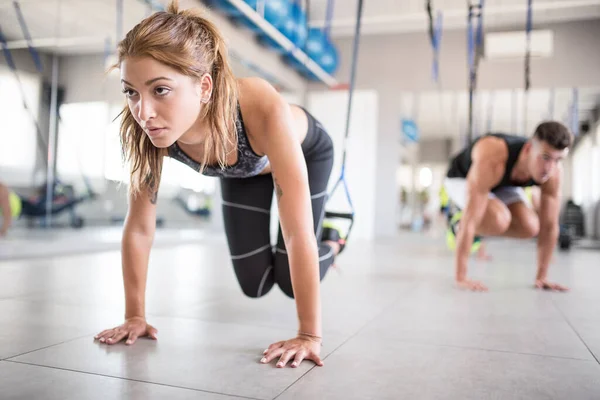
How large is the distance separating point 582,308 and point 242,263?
4.89 ft

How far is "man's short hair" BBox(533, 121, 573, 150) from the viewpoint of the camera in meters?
2.35

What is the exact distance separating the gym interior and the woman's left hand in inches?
1.3

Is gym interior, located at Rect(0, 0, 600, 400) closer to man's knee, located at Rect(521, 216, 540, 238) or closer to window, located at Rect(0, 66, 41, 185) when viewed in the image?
window, located at Rect(0, 66, 41, 185)

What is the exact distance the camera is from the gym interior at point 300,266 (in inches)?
46.9

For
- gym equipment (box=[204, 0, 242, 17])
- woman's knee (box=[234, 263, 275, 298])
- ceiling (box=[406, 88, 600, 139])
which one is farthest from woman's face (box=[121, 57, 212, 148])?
ceiling (box=[406, 88, 600, 139])

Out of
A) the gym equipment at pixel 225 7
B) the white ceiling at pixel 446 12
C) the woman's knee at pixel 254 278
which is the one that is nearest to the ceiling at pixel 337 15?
the white ceiling at pixel 446 12

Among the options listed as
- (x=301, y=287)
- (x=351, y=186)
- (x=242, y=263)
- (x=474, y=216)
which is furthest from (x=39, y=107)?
(x=351, y=186)

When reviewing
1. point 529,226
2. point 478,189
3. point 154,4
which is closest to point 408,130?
point 154,4

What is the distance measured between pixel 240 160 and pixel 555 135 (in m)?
1.60

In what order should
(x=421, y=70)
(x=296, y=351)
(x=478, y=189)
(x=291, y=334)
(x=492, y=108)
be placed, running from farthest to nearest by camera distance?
(x=492, y=108), (x=421, y=70), (x=478, y=189), (x=291, y=334), (x=296, y=351)

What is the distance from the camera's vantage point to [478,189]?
266 centimetres

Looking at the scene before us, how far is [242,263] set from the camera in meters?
1.94

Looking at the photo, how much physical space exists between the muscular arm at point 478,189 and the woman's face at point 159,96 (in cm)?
185

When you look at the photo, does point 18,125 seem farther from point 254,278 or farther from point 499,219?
point 499,219
